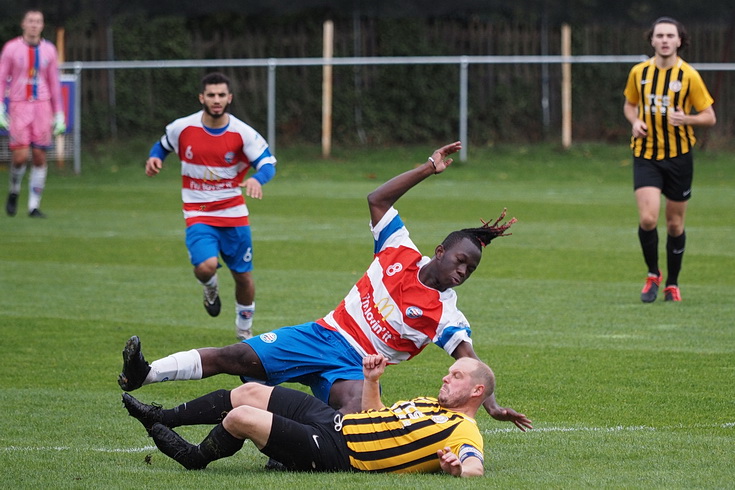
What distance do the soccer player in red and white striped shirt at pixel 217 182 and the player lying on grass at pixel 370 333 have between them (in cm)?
347

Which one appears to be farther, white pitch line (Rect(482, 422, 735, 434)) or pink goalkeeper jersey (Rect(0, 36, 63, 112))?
pink goalkeeper jersey (Rect(0, 36, 63, 112))

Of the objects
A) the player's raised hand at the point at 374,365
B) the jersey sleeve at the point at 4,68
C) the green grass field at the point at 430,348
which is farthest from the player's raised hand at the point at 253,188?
the jersey sleeve at the point at 4,68

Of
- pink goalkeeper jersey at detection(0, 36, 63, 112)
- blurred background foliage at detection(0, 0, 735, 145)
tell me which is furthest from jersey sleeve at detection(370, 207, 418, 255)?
blurred background foliage at detection(0, 0, 735, 145)


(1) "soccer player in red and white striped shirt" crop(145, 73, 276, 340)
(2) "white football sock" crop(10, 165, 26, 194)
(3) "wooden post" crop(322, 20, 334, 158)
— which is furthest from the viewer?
(3) "wooden post" crop(322, 20, 334, 158)

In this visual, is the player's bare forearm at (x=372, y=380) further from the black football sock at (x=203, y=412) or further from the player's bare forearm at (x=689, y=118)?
the player's bare forearm at (x=689, y=118)

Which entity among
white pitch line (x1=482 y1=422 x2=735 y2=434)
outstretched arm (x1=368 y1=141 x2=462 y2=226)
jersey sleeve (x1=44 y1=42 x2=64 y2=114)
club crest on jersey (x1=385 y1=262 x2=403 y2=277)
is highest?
jersey sleeve (x1=44 y1=42 x2=64 y2=114)

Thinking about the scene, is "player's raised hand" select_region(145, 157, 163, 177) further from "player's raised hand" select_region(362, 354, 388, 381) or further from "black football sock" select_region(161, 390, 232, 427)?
"player's raised hand" select_region(362, 354, 388, 381)

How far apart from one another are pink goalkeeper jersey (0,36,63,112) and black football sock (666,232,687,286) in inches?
392

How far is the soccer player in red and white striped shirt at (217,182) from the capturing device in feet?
33.0

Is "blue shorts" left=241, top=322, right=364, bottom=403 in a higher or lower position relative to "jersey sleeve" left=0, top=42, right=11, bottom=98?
lower

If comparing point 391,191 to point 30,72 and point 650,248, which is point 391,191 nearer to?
point 650,248

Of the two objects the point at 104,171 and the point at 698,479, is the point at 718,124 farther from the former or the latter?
the point at 698,479

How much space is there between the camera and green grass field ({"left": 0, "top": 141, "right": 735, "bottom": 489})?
5973 mm

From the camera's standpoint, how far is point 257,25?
28.5 m
